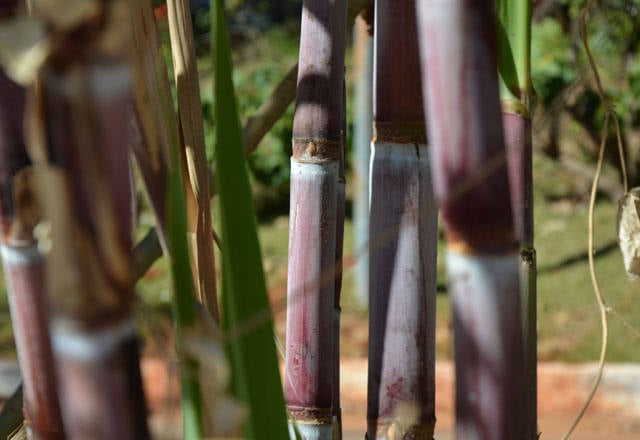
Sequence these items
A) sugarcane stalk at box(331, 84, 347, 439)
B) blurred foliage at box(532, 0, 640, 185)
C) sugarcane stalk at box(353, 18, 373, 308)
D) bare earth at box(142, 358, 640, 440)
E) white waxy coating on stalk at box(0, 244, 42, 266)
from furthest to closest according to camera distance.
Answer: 1. blurred foliage at box(532, 0, 640, 185)
2. sugarcane stalk at box(353, 18, 373, 308)
3. bare earth at box(142, 358, 640, 440)
4. sugarcane stalk at box(331, 84, 347, 439)
5. white waxy coating on stalk at box(0, 244, 42, 266)

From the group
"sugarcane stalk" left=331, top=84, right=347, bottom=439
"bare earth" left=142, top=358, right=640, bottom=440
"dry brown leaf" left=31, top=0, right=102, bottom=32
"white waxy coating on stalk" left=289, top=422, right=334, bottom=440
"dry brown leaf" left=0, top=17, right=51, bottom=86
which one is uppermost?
"dry brown leaf" left=31, top=0, right=102, bottom=32

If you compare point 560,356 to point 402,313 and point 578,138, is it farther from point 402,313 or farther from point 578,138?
point 402,313

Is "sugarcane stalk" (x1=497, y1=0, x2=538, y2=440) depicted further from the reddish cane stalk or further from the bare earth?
the bare earth

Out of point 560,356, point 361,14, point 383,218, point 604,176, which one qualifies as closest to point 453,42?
point 383,218

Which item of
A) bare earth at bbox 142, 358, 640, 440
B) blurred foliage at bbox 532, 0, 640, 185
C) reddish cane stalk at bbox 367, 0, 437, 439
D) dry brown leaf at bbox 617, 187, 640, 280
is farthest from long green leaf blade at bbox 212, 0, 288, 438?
blurred foliage at bbox 532, 0, 640, 185

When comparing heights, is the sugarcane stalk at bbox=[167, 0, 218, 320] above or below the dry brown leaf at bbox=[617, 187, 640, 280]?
above

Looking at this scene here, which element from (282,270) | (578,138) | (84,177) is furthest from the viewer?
(578,138)

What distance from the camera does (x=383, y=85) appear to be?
450mm

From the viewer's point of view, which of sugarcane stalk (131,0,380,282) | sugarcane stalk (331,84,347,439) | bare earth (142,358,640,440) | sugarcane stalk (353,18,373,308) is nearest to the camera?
sugarcane stalk (331,84,347,439)

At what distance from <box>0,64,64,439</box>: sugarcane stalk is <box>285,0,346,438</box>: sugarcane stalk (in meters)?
0.18

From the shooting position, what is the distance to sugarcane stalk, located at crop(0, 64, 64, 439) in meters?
0.31

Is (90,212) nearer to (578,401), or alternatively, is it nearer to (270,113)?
(270,113)

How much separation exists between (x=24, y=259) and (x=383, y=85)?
0.67ft

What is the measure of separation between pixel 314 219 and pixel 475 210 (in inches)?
10.6
